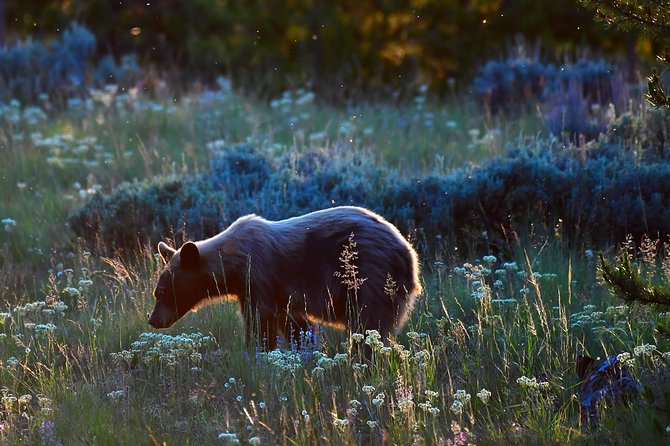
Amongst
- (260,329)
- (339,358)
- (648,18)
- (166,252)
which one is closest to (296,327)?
(260,329)

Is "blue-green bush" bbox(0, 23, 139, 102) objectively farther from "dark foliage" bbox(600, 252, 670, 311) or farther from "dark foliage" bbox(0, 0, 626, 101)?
"dark foliage" bbox(600, 252, 670, 311)

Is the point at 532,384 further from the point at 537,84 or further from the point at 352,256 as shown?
the point at 537,84

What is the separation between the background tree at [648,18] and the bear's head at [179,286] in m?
3.31

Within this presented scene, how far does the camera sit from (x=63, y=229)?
33.8 ft

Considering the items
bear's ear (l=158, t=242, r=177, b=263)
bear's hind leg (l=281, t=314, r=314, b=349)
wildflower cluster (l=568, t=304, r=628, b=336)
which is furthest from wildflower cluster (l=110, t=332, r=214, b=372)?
wildflower cluster (l=568, t=304, r=628, b=336)

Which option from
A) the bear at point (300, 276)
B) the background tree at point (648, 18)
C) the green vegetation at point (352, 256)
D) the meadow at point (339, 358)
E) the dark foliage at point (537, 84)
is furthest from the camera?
the dark foliage at point (537, 84)

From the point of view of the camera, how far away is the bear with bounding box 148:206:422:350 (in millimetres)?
6867

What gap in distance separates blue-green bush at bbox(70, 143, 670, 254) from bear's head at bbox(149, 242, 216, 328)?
6.76ft

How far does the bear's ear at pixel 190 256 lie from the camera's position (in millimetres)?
7122

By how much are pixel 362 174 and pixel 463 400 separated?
17.0ft

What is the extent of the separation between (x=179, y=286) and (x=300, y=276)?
886 millimetres

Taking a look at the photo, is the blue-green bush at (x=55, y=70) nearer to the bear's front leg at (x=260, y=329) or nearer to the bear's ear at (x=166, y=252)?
the bear's ear at (x=166, y=252)

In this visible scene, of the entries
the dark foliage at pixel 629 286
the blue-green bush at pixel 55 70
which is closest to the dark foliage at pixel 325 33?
the blue-green bush at pixel 55 70

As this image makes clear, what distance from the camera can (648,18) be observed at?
536cm
